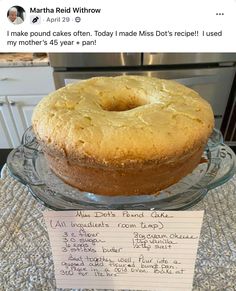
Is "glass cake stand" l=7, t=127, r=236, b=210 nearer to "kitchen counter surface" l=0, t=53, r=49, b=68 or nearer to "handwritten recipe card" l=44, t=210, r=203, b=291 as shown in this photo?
"handwritten recipe card" l=44, t=210, r=203, b=291

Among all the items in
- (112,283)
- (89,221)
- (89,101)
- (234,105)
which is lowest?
(234,105)

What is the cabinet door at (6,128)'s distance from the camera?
5.06 ft

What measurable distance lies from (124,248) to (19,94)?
1275 millimetres

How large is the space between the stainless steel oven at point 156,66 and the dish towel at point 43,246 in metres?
0.85

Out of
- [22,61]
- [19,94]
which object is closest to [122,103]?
[22,61]

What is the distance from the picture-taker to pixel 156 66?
132cm
